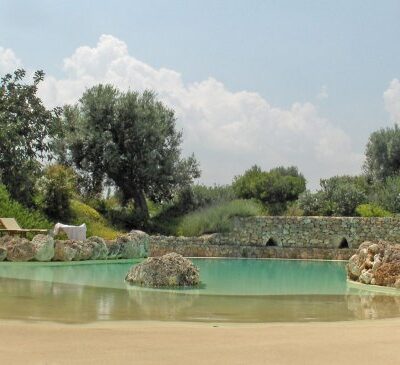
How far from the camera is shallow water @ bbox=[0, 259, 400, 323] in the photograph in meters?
7.82

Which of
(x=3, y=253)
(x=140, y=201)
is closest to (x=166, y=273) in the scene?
(x=3, y=253)

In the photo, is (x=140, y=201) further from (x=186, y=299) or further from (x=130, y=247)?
(x=186, y=299)

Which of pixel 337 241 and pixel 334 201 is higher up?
pixel 334 201

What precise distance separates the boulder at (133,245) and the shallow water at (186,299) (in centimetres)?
518

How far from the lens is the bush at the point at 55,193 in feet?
81.2

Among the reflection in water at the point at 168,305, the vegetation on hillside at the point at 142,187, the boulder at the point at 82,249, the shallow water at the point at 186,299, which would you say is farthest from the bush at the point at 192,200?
the reflection in water at the point at 168,305

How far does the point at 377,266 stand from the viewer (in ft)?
43.5

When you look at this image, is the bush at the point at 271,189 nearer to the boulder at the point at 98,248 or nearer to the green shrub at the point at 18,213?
the green shrub at the point at 18,213

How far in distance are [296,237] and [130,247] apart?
8.11m

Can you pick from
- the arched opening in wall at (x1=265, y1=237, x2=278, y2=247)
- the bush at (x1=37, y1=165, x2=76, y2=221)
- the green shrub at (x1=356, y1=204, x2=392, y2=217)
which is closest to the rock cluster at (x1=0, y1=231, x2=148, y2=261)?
the bush at (x1=37, y1=165, x2=76, y2=221)

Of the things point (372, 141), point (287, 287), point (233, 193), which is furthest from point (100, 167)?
point (372, 141)

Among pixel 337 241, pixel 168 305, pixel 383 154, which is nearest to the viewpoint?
pixel 168 305

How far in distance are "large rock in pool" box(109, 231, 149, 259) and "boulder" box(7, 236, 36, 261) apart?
11.1ft

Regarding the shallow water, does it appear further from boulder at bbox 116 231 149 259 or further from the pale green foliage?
the pale green foliage
